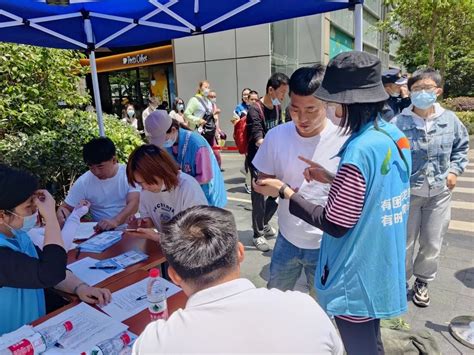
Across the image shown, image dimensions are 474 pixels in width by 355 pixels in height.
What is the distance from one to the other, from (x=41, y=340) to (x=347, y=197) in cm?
129

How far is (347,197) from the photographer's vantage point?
1365 mm

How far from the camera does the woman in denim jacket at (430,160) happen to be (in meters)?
2.61

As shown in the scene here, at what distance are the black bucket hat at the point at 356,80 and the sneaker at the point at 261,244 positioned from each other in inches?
105

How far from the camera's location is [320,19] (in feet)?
39.2

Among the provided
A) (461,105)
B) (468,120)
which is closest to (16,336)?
(468,120)

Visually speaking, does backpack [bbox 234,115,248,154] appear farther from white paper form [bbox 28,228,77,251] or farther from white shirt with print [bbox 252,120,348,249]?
white paper form [bbox 28,228,77,251]

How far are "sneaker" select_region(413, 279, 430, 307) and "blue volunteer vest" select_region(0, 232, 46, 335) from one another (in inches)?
101

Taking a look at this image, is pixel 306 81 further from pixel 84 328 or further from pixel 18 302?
pixel 18 302

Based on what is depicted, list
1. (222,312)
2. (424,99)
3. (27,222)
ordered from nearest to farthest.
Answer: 1. (222,312)
2. (27,222)
3. (424,99)

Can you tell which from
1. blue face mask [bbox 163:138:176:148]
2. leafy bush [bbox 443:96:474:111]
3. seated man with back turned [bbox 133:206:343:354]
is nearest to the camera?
seated man with back turned [bbox 133:206:343:354]

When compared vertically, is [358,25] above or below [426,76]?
above

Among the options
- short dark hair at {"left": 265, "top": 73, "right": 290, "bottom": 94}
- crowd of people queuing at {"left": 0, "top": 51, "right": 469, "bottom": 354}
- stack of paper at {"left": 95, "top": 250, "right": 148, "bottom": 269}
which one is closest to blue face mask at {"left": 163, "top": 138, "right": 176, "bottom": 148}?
crowd of people queuing at {"left": 0, "top": 51, "right": 469, "bottom": 354}

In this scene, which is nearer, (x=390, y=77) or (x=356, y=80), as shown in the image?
(x=356, y=80)

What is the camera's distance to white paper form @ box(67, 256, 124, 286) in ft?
6.40
